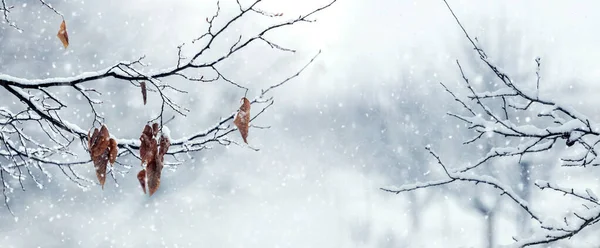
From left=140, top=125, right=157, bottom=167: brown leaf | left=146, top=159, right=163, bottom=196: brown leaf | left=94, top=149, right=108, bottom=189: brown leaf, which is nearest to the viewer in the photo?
left=146, top=159, right=163, bottom=196: brown leaf

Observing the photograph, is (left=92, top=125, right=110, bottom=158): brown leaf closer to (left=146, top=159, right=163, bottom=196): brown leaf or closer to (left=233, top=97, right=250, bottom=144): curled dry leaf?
(left=146, top=159, right=163, bottom=196): brown leaf

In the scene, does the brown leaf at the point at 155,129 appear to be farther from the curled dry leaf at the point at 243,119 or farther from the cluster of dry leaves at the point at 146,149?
the curled dry leaf at the point at 243,119

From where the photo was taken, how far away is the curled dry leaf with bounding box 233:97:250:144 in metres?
2.47

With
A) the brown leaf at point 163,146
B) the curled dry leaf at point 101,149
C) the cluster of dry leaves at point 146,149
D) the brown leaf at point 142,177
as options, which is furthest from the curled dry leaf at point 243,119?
the curled dry leaf at point 101,149

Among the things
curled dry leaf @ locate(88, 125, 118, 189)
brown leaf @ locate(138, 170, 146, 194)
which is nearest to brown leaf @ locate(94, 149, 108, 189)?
curled dry leaf @ locate(88, 125, 118, 189)

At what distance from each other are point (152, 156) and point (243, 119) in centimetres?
47

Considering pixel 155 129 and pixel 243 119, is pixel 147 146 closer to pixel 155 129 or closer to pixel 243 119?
pixel 155 129

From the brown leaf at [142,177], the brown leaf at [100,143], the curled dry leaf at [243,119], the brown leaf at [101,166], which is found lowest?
the brown leaf at [142,177]

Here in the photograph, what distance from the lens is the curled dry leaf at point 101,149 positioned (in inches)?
95.0

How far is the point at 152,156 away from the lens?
90.4 inches

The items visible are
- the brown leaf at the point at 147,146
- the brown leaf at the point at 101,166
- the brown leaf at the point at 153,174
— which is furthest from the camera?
the brown leaf at the point at 101,166

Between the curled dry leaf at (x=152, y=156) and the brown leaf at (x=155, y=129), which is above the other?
the brown leaf at (x=155, y=129)

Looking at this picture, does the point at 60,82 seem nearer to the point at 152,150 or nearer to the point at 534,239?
the point at 152,150

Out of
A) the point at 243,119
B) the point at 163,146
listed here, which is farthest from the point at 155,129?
the point at 243,119
